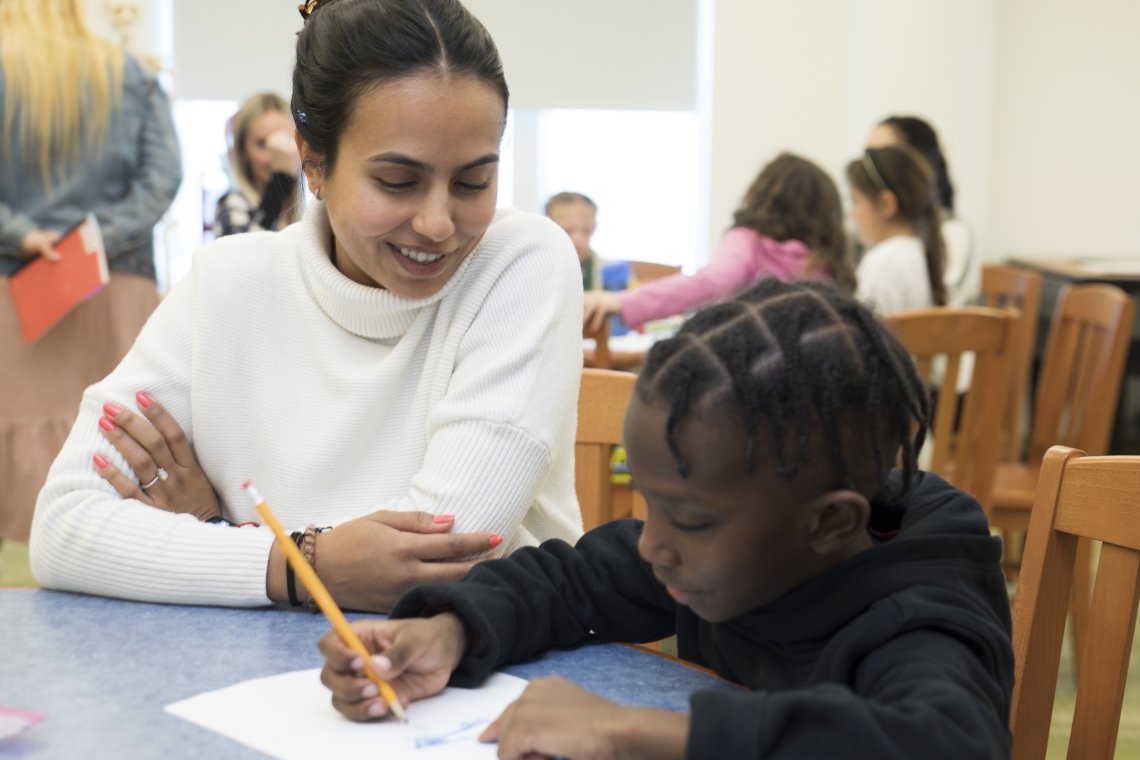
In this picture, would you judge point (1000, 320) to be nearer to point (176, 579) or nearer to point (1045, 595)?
point (1045, 595)

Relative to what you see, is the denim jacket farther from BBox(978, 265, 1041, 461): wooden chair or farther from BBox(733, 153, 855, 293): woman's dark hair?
BBox(978, 265, 1041, 461): wooden chair

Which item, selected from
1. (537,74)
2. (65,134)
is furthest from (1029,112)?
(65,134)

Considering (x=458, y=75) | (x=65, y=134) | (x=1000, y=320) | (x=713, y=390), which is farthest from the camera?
(x=65, y=134)

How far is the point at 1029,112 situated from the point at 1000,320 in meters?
3.43

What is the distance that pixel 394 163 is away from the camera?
1.01 metres

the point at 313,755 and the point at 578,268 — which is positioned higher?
the point at 578,268

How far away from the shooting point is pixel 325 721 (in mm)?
711

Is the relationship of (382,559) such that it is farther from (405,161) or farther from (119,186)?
(119,186)

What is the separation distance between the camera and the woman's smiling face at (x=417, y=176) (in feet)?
3.27

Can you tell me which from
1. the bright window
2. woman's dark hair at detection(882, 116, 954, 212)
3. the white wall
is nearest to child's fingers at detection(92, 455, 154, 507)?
woman's dark hair at detection(882, 116, 954, 212)

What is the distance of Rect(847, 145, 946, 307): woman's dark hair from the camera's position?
10.1ft

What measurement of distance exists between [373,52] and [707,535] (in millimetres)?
578

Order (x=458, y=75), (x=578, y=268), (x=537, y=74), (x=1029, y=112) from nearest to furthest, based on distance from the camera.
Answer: (x=458, y=75)
(x=578, y=268)
(x=1029, y=112)
(x=537, y=74)

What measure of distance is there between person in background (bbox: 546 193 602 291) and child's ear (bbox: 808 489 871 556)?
276cm
